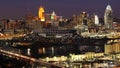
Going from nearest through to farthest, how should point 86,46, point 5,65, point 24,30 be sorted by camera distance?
point 5,65, point 86,46, point 24,30

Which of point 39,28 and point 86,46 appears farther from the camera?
point 39,28

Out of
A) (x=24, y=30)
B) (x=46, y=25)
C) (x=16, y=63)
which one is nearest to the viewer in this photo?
(x=16, y=63)

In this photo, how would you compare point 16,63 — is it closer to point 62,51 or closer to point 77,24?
point 62,51

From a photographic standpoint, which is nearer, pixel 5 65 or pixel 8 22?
pixel 5 65

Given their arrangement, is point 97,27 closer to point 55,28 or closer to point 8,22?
point 55,28

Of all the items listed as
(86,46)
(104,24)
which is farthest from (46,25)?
(86,46)

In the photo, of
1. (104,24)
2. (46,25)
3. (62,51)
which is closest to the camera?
(62,51)

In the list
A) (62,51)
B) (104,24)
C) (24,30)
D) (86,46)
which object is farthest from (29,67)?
(104,24)

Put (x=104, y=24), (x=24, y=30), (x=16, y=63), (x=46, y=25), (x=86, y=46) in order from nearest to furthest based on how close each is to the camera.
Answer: (x=16, y=63) < (x=86, y=46) < (x=24, y=30) < (x=46, y=25) < (x=104, y=24)

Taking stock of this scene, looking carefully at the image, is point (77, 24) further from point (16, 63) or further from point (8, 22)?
point (16, 63)
